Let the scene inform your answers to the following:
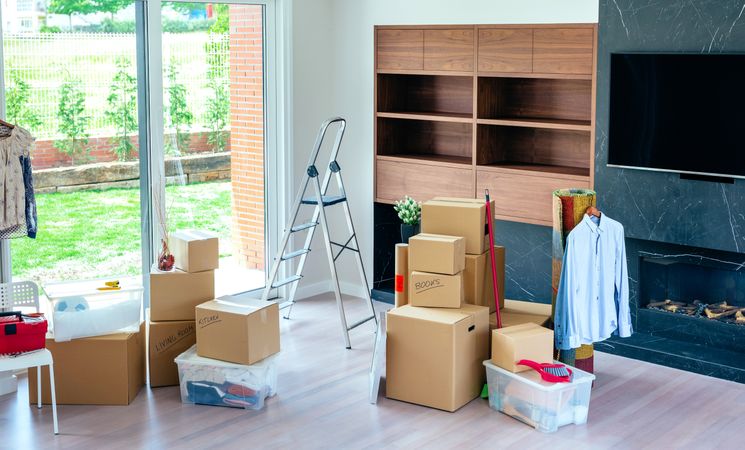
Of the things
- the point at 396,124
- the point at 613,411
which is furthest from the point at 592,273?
the point at 396,124

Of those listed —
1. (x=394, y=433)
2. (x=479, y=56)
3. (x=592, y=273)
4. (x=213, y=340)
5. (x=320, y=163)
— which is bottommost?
(x=394, y=433)

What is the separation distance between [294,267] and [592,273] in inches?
98.2

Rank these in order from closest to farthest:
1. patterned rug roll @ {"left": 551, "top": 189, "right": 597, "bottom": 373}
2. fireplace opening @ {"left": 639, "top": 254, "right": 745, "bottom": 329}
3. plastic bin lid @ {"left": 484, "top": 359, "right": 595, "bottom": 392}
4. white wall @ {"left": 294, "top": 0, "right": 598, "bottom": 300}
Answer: plastic bin lid @ {"left": 484, "top": 359, "right": 595, "bottom": 392}
patterned rug roll @ {"left": 551, "top": 189, "right": 597, "bottom": 373}
fireplace opening @ {"left": 639, "top": 254, "right": 745, "bottom": 329}
white wall @ {"left": 294, "top": 0, "right": 598, "bottom": 300}

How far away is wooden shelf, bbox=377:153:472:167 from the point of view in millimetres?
6090

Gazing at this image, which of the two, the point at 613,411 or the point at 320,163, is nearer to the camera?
the point at 613,411

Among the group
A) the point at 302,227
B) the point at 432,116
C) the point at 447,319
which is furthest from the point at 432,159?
the point at 447,319

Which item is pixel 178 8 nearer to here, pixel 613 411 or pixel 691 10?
pixel 691 10

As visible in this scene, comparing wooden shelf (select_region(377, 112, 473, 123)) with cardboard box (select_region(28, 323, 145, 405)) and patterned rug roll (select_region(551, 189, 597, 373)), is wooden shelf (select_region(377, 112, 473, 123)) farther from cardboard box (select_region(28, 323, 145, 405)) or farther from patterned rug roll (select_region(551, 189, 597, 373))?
cardboard box (select_region(28, 323, 145, 405))

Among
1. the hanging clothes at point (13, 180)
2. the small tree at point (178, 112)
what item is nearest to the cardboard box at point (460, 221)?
the small tree at point (178, 112)

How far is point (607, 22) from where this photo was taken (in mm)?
5203

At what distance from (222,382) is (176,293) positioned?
1.78 ft

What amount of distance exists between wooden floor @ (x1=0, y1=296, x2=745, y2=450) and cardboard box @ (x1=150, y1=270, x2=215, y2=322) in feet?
1.30

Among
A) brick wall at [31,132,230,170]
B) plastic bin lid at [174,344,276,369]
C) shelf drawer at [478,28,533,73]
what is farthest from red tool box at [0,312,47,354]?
shelf drawer at [478,28,533,73]

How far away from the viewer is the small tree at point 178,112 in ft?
19.1
